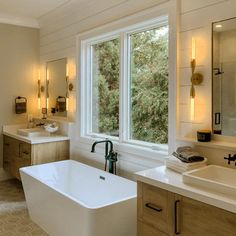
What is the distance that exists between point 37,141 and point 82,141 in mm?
596

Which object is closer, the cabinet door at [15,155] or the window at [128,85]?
the window at [128,85]

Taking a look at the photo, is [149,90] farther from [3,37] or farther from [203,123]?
[3,37]

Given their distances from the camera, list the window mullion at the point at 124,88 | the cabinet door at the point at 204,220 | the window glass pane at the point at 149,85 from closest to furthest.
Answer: the cabinet door at the point at 204,220 < the window glass pane at the point at 149,85 < the window mullion at the point at 124,88

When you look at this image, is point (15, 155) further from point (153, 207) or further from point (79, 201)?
point (153, 207)

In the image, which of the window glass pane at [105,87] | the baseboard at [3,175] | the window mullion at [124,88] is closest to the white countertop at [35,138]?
the window glass pane at [105,87]

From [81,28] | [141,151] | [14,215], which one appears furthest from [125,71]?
[14,215]

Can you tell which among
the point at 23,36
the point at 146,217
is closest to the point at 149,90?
the point at 146,217

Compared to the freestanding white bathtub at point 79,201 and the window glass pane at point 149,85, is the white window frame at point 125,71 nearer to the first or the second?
the window glass pane at point 149,85

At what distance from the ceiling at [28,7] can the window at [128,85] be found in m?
0.74

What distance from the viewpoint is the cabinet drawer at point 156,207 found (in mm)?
1782

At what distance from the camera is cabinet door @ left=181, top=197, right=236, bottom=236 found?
1475 mm

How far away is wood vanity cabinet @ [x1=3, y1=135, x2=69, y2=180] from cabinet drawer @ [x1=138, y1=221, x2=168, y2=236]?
2.10 metres

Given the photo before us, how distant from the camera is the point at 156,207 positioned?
1856mm

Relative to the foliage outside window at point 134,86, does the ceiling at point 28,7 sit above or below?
above
